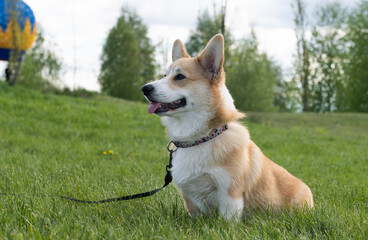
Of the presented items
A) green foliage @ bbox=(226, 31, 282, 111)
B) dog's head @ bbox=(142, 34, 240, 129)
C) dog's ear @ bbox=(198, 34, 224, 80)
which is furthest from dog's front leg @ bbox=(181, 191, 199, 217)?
green foliage @ bbox=(226, 31, 282, 111)

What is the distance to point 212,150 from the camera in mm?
3141

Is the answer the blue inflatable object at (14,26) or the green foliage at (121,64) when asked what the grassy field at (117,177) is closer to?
the blue inflatable object at (14,26)

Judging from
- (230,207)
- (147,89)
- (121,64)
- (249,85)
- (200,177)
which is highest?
(121,64)

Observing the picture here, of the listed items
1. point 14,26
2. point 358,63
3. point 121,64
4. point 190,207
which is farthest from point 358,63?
point 190,207

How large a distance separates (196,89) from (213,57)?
0.34 meters

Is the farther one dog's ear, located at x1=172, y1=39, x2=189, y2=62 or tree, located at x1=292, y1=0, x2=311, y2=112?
tree, located at x1=292, y1=0, x2=311, y2=112

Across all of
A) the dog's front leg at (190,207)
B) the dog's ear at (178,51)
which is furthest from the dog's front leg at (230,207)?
the dog's ear at (178,51)

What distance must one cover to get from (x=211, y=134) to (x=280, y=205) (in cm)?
90

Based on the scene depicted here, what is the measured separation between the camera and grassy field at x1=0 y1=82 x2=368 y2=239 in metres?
2.71

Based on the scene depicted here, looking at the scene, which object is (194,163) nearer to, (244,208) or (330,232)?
(244,208)

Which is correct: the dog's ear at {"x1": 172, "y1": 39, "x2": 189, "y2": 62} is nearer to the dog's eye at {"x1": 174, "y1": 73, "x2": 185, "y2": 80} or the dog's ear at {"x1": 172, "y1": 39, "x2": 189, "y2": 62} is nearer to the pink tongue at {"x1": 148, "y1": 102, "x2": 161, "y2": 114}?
the dog's eye at {"x1": 174, "y1": 73, "x2": 185, "y2": 80}

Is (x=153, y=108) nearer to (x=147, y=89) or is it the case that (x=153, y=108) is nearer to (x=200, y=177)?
(x=147, y=89)

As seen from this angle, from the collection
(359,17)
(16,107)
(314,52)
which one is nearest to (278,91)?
(314,52)

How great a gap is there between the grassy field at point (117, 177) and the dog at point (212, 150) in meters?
0.19
